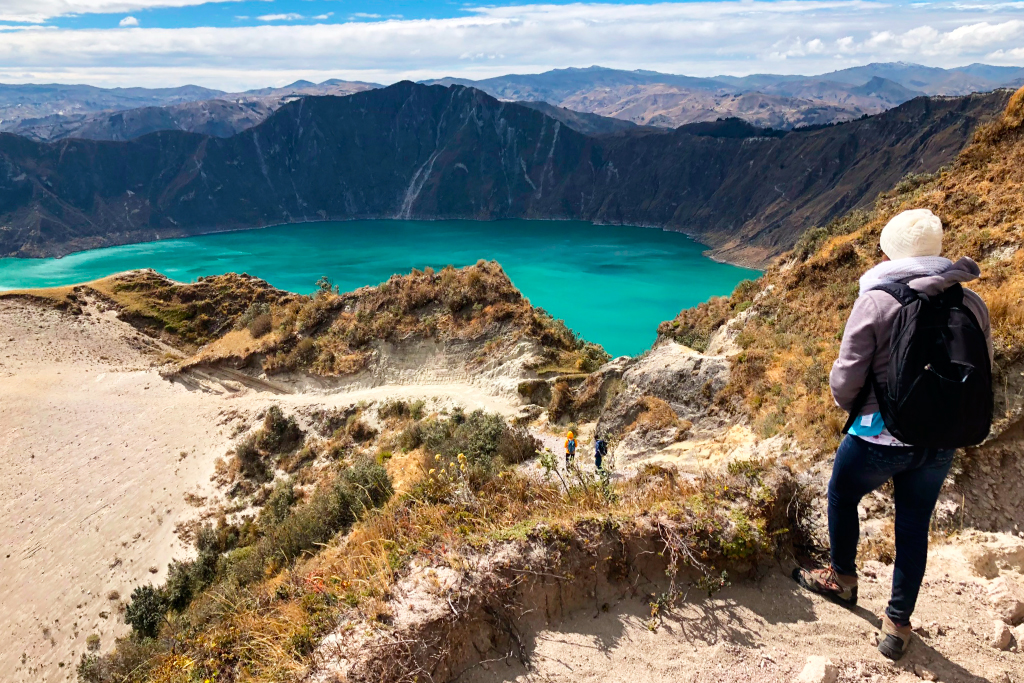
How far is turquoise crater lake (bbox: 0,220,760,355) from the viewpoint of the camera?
217 feet

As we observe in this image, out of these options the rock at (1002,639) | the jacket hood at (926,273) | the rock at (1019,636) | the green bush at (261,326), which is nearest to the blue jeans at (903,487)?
the rock at (1002,639)

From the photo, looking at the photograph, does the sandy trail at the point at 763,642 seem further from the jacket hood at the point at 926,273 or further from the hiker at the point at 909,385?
the jacket hood at the point at 926,273

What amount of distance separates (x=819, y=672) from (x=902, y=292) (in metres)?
2.05

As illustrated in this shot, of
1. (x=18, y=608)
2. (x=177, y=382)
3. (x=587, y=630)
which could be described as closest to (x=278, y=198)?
(x=177, y=382)

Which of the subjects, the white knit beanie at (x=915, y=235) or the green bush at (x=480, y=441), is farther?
the green bush at (x=480, y=441)

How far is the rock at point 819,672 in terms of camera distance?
2.95 m

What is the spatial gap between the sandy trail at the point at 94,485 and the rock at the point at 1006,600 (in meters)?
14.0

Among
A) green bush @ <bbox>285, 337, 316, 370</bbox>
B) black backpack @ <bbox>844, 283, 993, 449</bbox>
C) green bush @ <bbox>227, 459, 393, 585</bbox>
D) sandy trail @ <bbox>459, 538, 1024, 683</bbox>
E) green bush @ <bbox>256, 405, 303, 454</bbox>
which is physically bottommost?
green bush @ <bbox>256, 405, 303, 454</bbox>

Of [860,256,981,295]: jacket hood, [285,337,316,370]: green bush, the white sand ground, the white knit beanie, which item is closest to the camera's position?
[860,256,981,295]: jacket hood

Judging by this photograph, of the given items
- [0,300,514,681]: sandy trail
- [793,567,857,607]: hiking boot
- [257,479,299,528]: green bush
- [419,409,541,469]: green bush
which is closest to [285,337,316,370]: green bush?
[0,300,514,681]: sandy trail

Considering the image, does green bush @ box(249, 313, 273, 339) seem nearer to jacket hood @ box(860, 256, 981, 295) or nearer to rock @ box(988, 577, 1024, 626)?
jacket hood @ box(860, 256, 981, 295)

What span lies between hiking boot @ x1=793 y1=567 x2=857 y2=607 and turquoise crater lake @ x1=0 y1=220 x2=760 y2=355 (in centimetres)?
4556

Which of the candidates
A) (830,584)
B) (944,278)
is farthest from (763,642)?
(944,278)

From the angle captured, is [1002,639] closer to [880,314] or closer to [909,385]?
[909,385]
